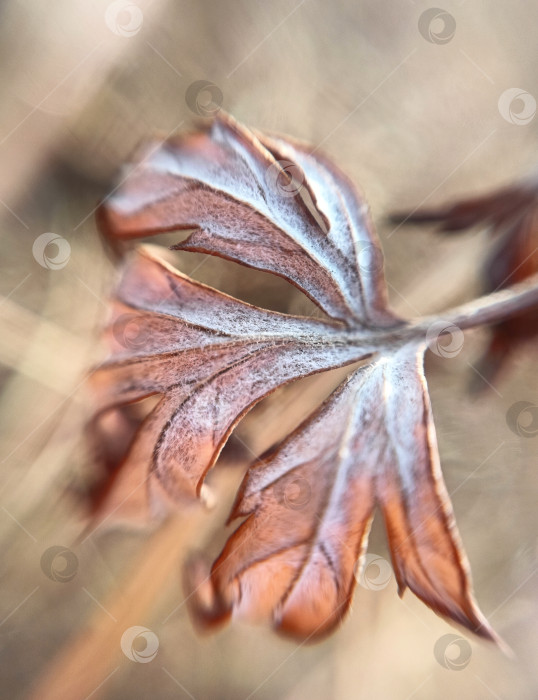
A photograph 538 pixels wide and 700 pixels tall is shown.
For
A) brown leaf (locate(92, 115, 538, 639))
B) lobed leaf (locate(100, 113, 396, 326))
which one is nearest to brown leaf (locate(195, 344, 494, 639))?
brown leaf (locate(92, 115, 538, 639))

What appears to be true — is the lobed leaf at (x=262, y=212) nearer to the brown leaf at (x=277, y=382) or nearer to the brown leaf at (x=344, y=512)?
the brown leaf at (x=277, y=382)

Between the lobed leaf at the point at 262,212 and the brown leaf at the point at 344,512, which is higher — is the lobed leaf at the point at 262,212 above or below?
above

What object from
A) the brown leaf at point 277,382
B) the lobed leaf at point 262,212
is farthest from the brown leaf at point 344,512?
the lobed leaf at point 262,212

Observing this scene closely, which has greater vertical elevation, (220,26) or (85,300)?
(220,26)

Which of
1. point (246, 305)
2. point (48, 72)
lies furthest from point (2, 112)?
point (246, 305)

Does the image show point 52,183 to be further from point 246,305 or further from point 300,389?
point 300,389
